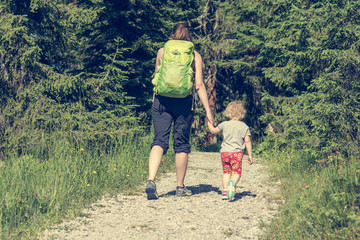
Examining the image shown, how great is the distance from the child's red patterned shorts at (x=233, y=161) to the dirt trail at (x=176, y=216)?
420mm

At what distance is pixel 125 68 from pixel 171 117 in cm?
681

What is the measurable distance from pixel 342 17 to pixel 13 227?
229 inches

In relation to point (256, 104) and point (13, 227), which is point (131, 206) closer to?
point (13, 227)

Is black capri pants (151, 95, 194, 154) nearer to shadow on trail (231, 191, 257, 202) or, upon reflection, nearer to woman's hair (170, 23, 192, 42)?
woman's hair (170, 23, 192, 42)

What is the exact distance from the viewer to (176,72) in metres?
5.43

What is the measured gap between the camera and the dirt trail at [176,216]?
4.38m

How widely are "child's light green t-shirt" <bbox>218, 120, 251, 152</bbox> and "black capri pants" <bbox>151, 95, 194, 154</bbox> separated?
2.01 feet

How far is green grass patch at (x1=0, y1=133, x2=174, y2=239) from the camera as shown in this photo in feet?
14.3

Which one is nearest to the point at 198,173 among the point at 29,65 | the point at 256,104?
the point at 29,65

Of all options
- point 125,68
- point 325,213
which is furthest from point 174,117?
point 125,68

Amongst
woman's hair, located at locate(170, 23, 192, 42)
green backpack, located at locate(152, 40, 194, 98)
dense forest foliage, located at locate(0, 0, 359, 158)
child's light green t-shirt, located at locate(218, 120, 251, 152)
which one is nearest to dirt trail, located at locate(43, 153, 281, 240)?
child's light green t-shirt, located at locate(218, 120, 251, 152)

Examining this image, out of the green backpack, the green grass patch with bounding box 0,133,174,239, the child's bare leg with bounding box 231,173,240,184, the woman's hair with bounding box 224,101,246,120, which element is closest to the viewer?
the green grass patch with bounding box 0,133,174,239

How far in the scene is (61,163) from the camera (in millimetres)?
5871

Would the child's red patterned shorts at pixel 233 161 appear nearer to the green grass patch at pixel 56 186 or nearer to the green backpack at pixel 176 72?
the green backpack at pixel 176 72
